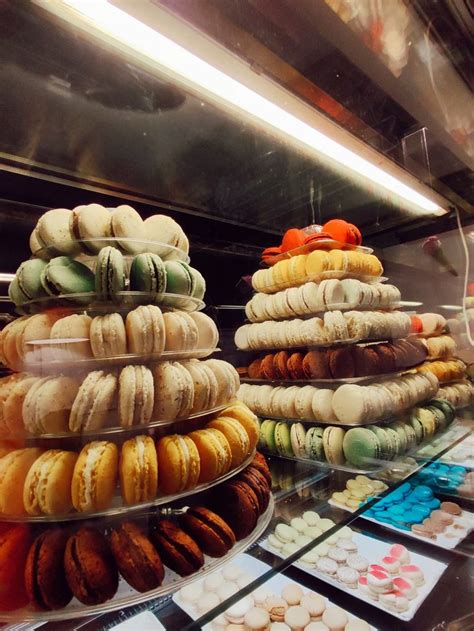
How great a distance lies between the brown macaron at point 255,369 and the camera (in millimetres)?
1824

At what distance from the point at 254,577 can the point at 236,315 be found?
117 cm

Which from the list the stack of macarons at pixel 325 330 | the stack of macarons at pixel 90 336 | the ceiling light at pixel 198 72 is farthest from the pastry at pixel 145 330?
the stack of macarons at pixel 325 330

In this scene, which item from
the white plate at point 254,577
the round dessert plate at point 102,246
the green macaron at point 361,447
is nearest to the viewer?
the round dessert plate at point 102,246

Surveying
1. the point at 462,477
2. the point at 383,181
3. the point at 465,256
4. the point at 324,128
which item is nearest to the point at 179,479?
the point at 324,128

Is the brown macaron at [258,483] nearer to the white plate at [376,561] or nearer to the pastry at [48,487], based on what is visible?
the white plate at [376,561]

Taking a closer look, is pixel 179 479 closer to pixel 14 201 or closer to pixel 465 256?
pixel 14 201

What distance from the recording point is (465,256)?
1876 mm

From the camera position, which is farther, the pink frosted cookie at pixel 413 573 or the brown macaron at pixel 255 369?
the brown macaron at pixel 255 369

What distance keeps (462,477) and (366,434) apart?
0.69 meters

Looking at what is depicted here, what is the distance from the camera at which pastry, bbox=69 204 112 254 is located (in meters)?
0.82

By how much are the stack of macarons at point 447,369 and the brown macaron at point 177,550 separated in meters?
1.56

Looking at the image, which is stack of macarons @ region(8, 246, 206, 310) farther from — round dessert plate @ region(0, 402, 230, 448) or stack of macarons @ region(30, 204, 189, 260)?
round dessert plate @ region(0, 402, 230, 448)

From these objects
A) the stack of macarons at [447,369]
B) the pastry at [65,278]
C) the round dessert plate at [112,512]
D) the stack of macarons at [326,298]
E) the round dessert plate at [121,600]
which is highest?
the stack of macarons at [326,298]

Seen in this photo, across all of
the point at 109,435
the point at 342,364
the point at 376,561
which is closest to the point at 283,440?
the point at 342,364
